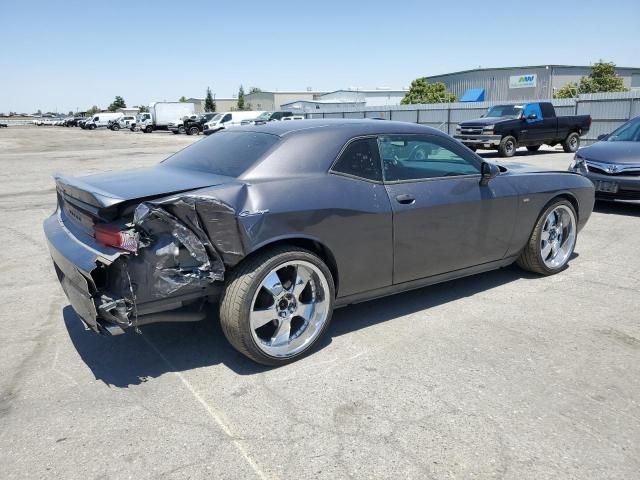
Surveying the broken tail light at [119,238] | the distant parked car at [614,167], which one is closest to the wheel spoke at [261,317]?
→ the broken tail light at [119,238]

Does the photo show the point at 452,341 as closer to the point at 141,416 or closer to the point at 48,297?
the point at 141,416

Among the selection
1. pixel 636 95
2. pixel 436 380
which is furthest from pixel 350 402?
pixel 636 95

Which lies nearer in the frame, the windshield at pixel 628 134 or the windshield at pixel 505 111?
the windshield at pixel 628 134

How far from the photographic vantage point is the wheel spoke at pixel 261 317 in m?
3.30

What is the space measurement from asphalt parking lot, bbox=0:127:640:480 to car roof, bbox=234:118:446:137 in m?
1.46

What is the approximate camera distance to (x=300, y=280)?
3512mm

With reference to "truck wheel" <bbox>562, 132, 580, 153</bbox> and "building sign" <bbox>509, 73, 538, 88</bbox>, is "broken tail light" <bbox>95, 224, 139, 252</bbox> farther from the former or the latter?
"building sign" <bbox>509, 73, 538, 88</bbox>

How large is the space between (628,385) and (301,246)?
7.16 ft

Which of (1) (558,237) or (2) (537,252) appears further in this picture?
(1) (558,237)

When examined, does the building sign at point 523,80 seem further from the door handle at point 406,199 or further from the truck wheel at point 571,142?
the door handle at point 406,199

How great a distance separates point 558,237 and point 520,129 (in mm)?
12964

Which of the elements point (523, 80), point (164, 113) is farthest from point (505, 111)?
point (523, 80)

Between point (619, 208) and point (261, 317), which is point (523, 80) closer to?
point (619, 208)

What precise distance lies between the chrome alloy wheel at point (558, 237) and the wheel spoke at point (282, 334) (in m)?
2.88
